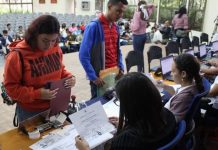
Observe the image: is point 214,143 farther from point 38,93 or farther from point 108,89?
point 38,93

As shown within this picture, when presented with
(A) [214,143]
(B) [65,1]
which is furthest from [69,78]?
(B) [65,1]

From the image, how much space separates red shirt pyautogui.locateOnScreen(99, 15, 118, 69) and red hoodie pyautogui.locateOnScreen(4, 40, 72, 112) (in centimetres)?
78

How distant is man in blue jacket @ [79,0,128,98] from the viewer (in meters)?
2.42

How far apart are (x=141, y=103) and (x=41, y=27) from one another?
86cm

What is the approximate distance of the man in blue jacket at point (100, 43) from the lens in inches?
95.1

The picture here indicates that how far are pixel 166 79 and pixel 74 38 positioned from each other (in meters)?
6.51

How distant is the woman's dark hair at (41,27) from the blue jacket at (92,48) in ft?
2.53

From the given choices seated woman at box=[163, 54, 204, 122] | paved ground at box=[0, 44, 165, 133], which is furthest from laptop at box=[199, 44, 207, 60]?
seated woman at box=[163, 54, 204, 122]

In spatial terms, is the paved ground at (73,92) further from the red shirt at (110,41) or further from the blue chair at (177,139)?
the blue chair at (177,139)

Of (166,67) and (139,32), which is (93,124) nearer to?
(166,67)

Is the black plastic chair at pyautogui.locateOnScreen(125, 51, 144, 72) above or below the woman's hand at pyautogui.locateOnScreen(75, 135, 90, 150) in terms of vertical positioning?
above

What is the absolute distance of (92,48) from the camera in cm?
247

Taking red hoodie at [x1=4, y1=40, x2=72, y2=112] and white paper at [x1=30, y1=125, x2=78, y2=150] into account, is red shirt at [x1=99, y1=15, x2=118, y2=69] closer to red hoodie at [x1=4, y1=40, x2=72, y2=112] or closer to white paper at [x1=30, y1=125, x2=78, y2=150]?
red hoodie at [x1=4, y1=40, x2=72, y2=112]

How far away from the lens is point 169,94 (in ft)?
8.34
